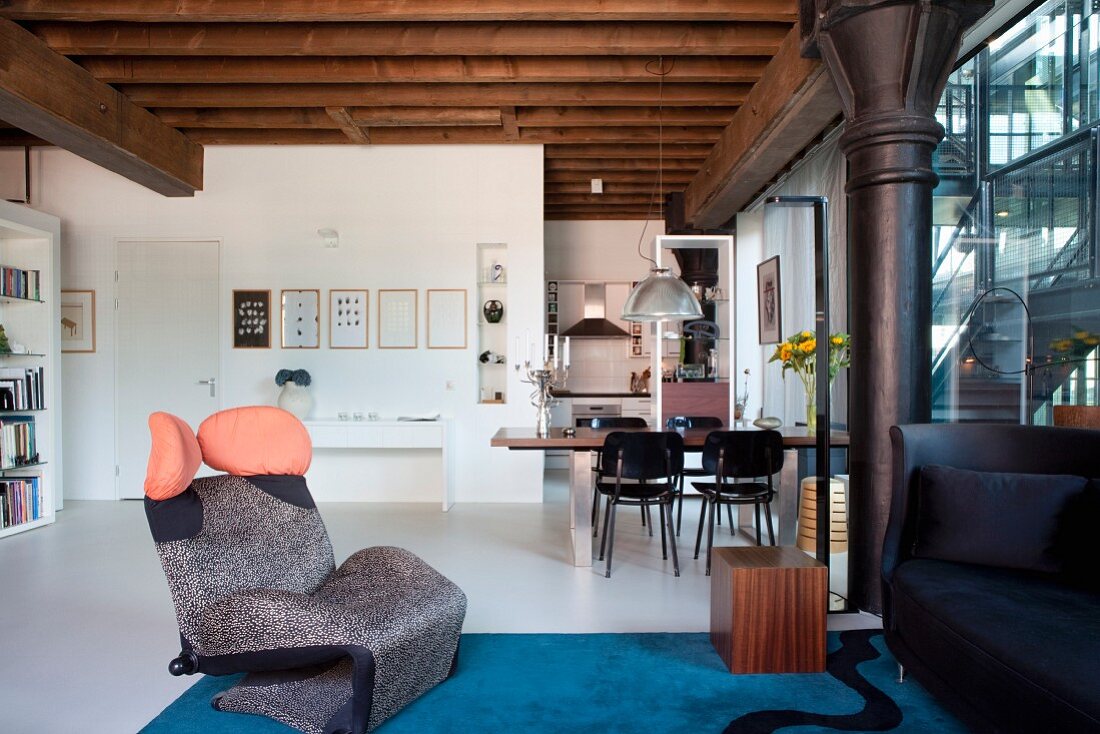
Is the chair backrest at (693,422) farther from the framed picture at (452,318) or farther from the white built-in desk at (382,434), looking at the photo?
the framed picture at (452,318)

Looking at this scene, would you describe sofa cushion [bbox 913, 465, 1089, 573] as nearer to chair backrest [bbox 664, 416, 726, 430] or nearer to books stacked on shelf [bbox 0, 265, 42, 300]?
chair backrest [bbox 664, 416, 726, 430]

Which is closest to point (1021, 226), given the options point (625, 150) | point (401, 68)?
point (625, 150)

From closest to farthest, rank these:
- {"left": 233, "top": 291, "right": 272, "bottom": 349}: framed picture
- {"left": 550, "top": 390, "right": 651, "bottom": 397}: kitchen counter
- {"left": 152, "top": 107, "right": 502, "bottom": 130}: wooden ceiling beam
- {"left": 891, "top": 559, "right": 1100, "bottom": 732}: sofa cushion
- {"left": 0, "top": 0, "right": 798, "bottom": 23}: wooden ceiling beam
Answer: {"left": 891, "top": 559, "right": 1100, "bottom": 732}: sofa cushion → {"left": 0, "top": 0, "right": 798, "bottom": 23}: wooden ceiling beam → {"left": 152, "top": 107, "right": 502, "bottom": 130}: wooden ceiling beam → {"left": 233, "top": 291, "right": 272, "bottom": 349}: framed picture → {"left": 550, "top": 390, "right": 651, "bottom": 397}: kitchen counter

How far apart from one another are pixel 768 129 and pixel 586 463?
2529 millimetres

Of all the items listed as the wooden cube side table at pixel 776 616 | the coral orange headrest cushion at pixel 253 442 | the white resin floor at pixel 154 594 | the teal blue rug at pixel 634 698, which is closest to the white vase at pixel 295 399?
the white resin floor at pixel 154 594

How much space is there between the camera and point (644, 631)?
11.1ft

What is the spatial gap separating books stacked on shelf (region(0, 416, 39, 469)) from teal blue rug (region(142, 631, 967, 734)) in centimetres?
372

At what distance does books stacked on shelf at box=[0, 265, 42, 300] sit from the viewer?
559cm

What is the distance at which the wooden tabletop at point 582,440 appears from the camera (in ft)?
14.5

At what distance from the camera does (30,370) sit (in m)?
5.70

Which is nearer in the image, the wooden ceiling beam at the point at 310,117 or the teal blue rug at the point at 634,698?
the teal blue rug at the point at 634,698

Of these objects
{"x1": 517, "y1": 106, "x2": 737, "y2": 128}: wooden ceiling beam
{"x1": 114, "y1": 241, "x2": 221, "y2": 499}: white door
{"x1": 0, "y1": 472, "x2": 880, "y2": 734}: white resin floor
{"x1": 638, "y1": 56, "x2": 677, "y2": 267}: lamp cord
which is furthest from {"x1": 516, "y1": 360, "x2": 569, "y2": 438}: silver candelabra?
{"x1": 114, "y1": 241, "x2": 221, "y2": 499}: white door

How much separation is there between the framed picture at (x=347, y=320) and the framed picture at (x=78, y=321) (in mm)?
2178

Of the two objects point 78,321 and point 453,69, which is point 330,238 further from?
point 78,321
